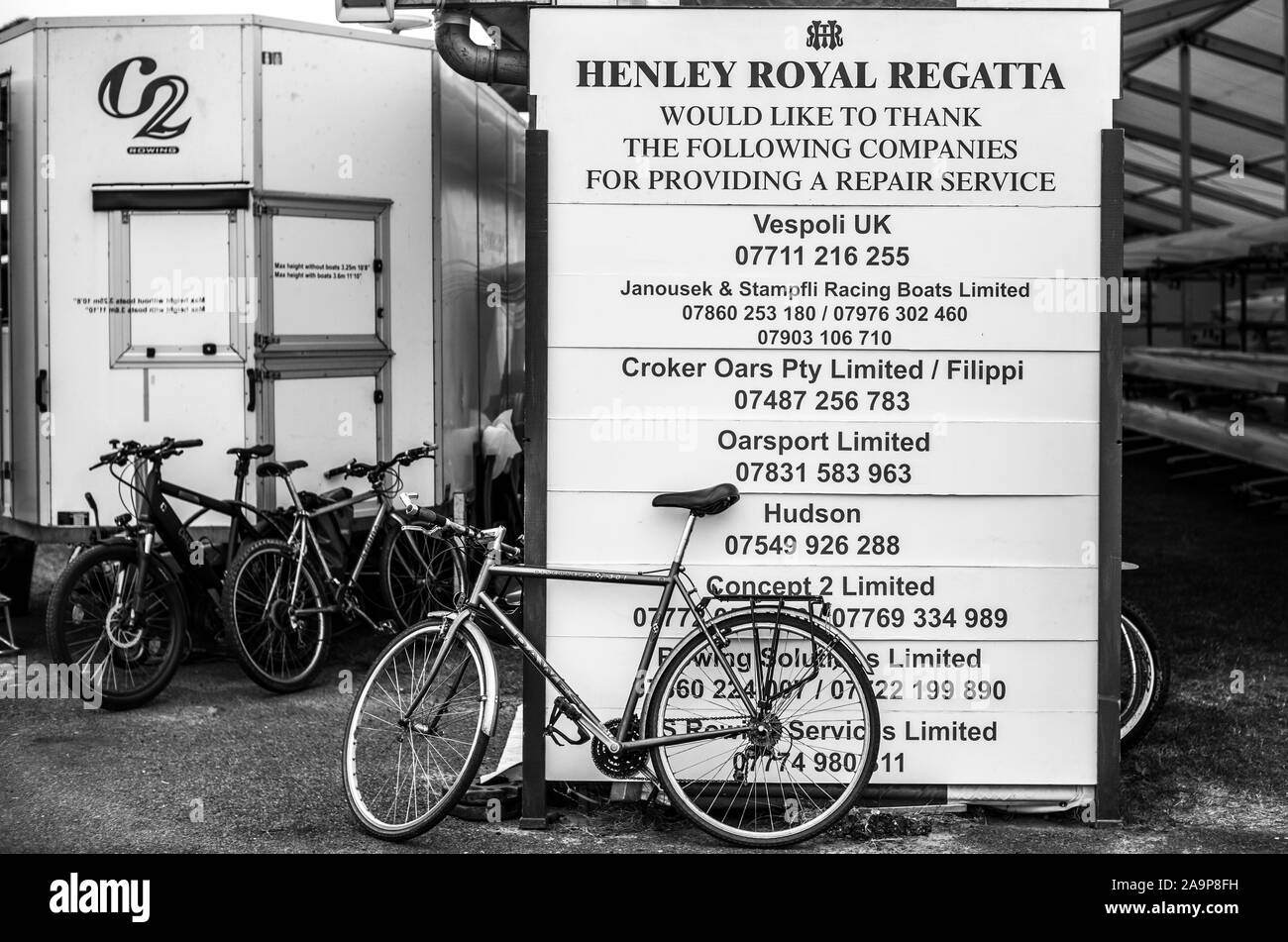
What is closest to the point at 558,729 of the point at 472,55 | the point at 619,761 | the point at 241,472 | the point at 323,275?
the point at 619,761

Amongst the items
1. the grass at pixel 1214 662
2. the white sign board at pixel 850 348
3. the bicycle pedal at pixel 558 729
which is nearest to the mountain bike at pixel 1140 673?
the grass at pixel 1214 662

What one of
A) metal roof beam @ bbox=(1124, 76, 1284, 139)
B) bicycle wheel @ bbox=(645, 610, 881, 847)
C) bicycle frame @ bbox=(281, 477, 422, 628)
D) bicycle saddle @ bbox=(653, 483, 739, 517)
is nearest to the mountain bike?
bicycle wheel @ bbox=(645, 610, 881, 847)

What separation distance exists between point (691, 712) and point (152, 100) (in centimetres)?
461

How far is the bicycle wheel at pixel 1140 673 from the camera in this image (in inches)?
238

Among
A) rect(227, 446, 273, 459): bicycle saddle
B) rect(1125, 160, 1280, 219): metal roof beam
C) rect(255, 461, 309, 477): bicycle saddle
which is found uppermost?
rect(1125, 160, 1280, 219): metal roof beam

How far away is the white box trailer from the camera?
8.01 metres

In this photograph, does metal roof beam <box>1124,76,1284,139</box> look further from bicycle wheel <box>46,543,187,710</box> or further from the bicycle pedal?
the bicycle pedal

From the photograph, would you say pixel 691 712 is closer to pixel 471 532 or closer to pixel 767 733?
pixel 767 733

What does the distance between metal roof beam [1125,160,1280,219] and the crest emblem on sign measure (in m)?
17.8

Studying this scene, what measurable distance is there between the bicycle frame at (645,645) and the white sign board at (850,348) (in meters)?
0.14

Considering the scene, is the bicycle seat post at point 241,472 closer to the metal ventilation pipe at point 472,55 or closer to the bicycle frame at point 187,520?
the bicycle frame at point 187,520

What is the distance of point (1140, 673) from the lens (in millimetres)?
6070

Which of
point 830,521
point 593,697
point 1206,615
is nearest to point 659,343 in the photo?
point 830,521

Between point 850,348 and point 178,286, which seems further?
point 178,286
